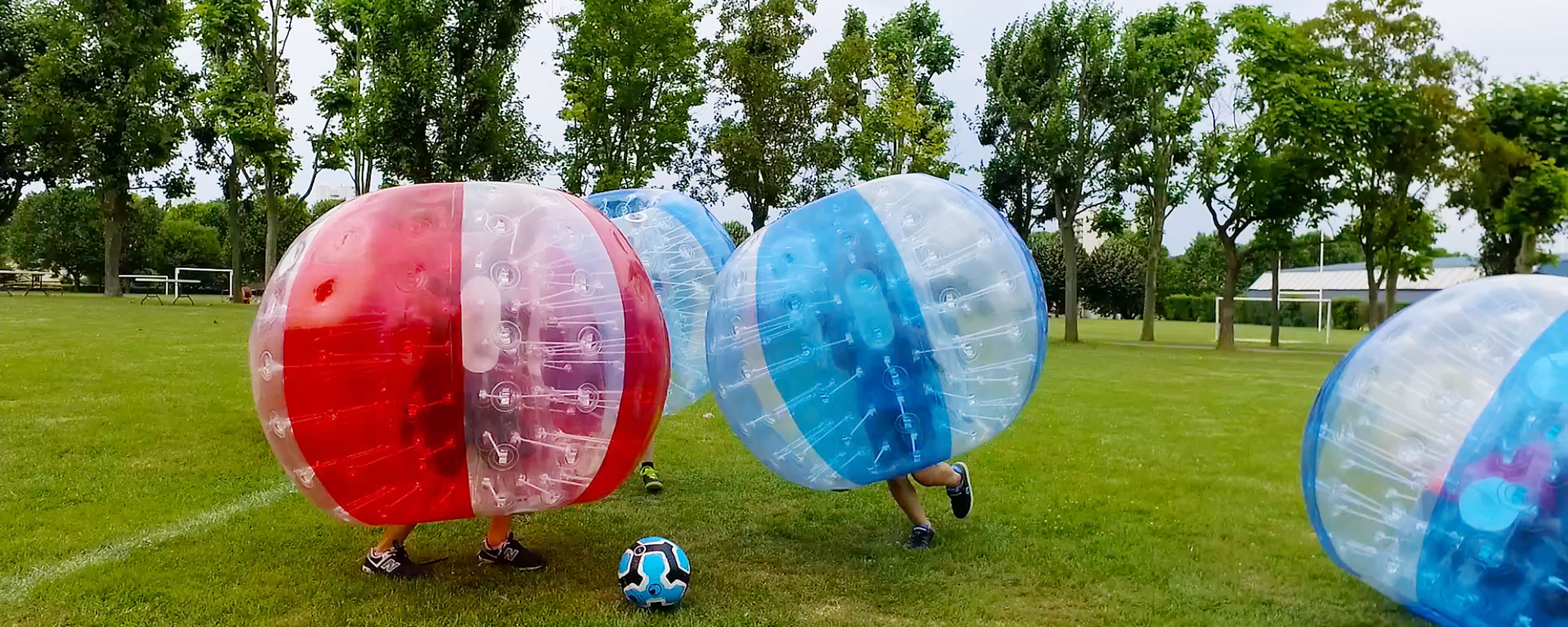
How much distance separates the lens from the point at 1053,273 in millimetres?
60312

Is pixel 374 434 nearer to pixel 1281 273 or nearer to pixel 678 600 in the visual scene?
pixel 678 600

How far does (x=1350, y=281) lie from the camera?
7250cm

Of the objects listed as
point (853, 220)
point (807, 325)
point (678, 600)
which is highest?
point (853, 220)

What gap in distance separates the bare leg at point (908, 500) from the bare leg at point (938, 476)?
104mm

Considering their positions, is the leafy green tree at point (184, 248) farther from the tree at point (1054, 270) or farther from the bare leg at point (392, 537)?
the bare leg at point (392, 537)

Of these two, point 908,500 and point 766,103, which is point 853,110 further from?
point 908,500

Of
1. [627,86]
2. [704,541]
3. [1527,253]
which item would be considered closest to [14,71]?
[627,86]

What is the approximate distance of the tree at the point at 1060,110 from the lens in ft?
94.5

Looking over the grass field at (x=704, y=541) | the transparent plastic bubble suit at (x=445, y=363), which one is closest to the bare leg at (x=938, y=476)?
the grass field at (x=704, y=541)

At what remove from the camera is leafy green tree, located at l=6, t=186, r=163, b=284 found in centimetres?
5250

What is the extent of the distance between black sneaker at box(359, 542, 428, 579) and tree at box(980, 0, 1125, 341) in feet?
86.8

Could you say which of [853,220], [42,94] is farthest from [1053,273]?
[853,220]

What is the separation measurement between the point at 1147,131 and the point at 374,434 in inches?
1127

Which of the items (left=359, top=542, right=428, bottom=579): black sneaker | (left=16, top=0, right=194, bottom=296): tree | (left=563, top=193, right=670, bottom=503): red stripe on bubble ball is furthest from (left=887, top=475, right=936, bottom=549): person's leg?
(left=16, top=0, right=194, bottom=296): tree
